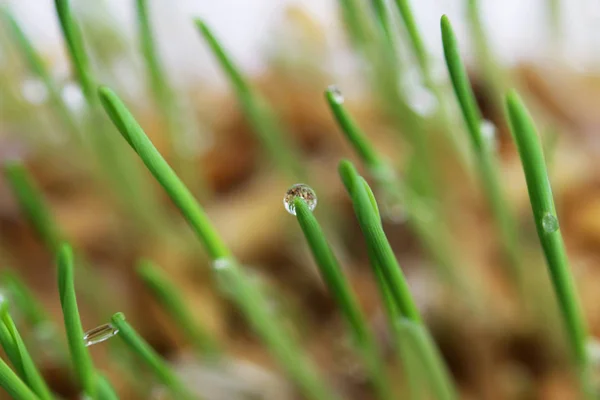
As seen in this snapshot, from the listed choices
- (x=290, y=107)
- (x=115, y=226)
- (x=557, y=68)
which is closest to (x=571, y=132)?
(x=557, y=68)

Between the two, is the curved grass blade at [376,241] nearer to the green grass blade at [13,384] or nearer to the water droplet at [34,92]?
the green grass blade at [13,384]

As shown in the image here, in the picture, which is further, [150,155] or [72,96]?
[72,96]

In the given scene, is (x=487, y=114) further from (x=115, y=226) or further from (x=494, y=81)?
(x=115, y=226)

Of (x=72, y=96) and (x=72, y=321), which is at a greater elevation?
(x=72, y=96)

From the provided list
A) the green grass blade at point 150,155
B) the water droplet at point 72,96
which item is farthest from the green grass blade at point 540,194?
the water droplet at point 72,96

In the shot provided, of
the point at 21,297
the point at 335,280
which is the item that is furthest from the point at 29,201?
the point at 335,280

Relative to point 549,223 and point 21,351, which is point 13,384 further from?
point 549,223

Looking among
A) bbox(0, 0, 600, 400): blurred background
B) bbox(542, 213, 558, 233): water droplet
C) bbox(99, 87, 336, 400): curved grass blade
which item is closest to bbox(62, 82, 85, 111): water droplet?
bbox(0, 0, 600, 400): blurred background
